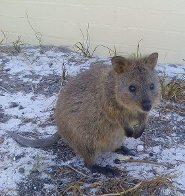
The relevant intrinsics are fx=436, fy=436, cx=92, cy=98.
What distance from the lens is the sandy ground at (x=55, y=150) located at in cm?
384

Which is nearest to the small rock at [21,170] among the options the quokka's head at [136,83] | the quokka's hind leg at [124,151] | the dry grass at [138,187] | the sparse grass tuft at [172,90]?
the dry grass at [138,187]

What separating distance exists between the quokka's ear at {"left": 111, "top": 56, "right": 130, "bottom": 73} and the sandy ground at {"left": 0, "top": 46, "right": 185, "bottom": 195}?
0.92 meters

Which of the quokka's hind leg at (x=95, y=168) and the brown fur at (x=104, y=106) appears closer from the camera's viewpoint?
the brown fur at (x=104, y=106)

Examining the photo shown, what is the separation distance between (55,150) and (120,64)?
1.14 metres

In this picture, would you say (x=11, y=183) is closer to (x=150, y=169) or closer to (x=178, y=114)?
(x=150, y=169)

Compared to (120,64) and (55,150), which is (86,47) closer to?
(55,150)

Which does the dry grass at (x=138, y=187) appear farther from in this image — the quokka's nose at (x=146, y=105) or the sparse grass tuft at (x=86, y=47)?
the sparse grass tuft at (x=86, y=47)

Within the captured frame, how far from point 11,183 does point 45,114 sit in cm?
115

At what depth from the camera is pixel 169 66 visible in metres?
5.79

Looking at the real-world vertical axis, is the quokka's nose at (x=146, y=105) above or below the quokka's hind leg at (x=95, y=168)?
above

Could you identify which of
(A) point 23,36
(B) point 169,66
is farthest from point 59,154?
(A) point 23,36

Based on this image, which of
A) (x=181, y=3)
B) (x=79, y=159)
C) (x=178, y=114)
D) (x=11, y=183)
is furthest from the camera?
(x=181, y=3)

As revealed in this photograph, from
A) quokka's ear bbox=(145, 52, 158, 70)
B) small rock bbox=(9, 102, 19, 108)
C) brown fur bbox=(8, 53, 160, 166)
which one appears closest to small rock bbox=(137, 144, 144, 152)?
brown fur bbox=(8, 53, 160, 166)

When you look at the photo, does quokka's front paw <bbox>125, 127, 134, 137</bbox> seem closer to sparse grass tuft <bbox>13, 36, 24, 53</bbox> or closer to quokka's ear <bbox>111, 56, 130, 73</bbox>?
quokka's ear <bbox>111, 56, 130, 73</bbox>
